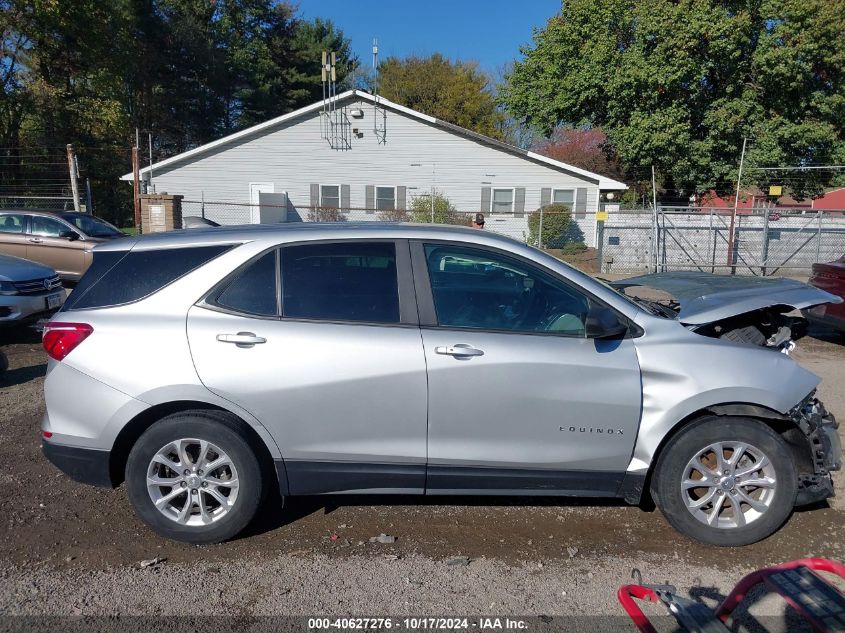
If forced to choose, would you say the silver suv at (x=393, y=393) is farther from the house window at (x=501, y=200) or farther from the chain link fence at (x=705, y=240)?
the house window at (x=501, y=200)

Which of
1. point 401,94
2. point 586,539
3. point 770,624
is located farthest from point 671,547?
point 401,94

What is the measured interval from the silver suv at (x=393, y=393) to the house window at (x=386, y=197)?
69.3 feet

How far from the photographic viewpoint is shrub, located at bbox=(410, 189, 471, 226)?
2077cm

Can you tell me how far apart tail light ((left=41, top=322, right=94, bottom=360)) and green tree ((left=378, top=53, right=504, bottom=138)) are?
133ft

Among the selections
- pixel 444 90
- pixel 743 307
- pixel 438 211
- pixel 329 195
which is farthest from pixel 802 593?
pixel 444 90

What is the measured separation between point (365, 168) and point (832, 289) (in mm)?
18368

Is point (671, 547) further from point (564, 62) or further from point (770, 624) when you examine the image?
point (564, 62)

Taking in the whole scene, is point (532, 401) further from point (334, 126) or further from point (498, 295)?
point (334, 126)

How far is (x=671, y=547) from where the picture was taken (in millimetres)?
3598

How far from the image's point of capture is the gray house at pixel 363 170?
23.6 meters

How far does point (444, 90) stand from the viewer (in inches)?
1694

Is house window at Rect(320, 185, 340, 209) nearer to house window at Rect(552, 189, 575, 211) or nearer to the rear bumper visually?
house window at Rect(552, 189, 575, 211)

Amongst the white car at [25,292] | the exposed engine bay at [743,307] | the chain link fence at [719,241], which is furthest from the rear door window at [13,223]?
the chain link fence at [719,241]

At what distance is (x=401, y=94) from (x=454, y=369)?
44.2m
